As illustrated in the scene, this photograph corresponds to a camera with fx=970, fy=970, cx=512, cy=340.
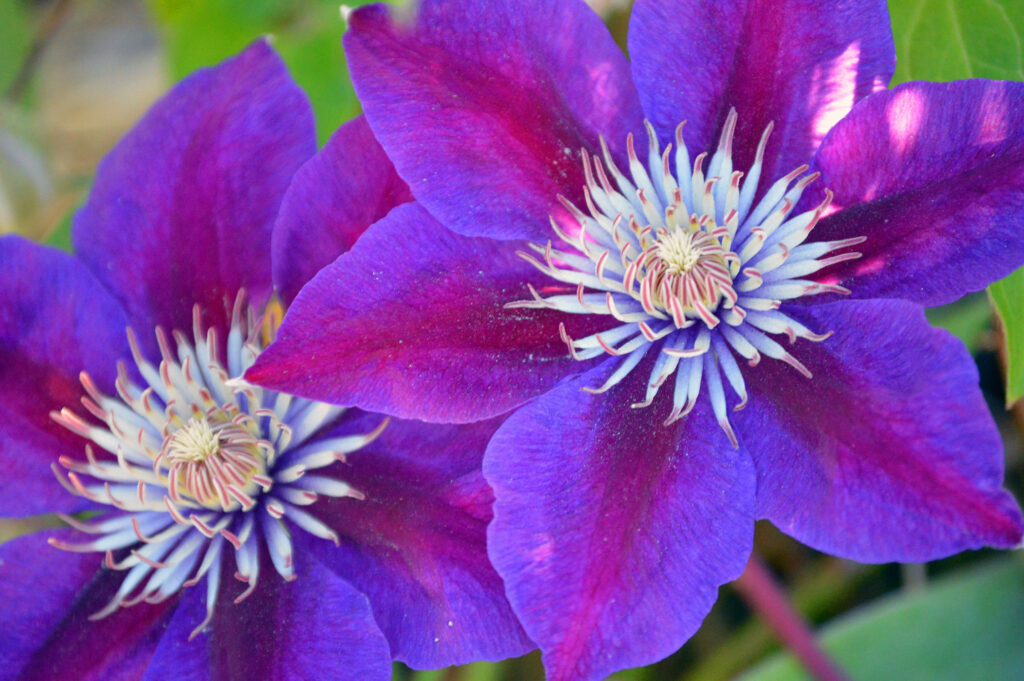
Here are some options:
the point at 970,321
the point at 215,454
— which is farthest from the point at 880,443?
the point at 970,321

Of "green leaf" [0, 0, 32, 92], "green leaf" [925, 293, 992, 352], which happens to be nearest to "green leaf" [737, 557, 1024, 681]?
"green leaf" [925, 293, 992, 352]

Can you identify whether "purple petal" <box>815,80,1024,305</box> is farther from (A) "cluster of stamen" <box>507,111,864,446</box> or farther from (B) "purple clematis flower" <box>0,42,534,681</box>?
(B) "purple clematis flower" <box>0,42,534,681</box>

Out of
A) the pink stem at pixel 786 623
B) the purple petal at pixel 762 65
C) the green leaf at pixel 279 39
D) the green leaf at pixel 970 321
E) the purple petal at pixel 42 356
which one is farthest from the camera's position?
the green leaf at pixel 279 39

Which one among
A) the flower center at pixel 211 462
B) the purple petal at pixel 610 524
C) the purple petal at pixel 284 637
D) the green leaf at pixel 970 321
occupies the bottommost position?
the green leaf at pixel 970 321

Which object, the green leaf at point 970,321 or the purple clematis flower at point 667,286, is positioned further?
the green leaf at point 970,321

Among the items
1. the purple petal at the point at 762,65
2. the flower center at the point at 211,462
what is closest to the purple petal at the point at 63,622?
the flower center at the point at 211,462

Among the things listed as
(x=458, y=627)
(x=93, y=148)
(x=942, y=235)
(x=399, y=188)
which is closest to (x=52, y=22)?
(x=93, y=148)

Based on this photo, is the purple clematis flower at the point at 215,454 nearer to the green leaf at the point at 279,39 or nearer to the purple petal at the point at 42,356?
the purple petal at the point at 42,356

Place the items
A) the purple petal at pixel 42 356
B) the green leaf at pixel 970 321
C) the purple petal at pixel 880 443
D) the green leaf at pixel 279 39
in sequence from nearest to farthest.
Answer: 1. the purple petal at pixel 880 443
2. the purple petal at pixel 42 356
3. the green leaf at pixel 970 321
4. the green leaf at pixel 279 39

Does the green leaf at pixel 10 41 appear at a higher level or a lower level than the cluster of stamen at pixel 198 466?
higher
